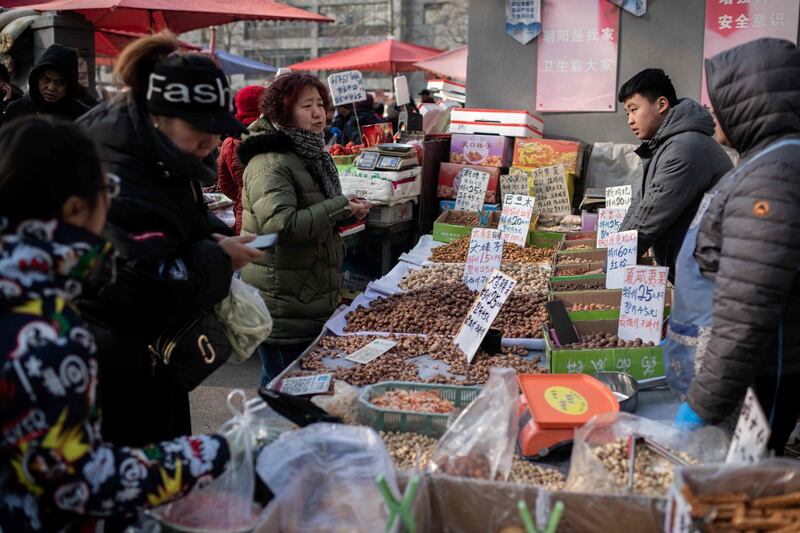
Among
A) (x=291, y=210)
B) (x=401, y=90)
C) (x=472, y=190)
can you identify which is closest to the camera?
(x=291, y=210)

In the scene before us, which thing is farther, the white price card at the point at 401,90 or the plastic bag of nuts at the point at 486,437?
the white price card at the point at 401,90

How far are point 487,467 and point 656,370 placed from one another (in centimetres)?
112

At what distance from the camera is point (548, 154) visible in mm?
6781

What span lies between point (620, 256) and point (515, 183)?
2983 mm

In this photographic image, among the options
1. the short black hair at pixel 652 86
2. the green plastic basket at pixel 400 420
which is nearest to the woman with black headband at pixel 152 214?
the green plastic basket at pixel 400 420

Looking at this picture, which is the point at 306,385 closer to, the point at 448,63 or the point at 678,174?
the point at 678,174

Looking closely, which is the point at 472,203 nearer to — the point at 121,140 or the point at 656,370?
the point at 656,370

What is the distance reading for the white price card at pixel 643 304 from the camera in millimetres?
2996

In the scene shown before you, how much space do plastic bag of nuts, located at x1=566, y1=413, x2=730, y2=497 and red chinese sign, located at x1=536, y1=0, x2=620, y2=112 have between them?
5.94m

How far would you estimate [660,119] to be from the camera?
13.9 ft

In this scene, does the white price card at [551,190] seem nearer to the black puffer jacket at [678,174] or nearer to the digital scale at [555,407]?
the black puffer jacket at [678,174]

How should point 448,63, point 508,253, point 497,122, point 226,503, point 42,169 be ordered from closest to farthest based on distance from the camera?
point 42,169
point 226,503
point 508,253
point 497,122
point 448,63

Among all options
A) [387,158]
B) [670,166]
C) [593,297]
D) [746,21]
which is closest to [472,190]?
[387,158]

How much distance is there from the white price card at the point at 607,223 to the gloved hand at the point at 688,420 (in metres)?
2.60
